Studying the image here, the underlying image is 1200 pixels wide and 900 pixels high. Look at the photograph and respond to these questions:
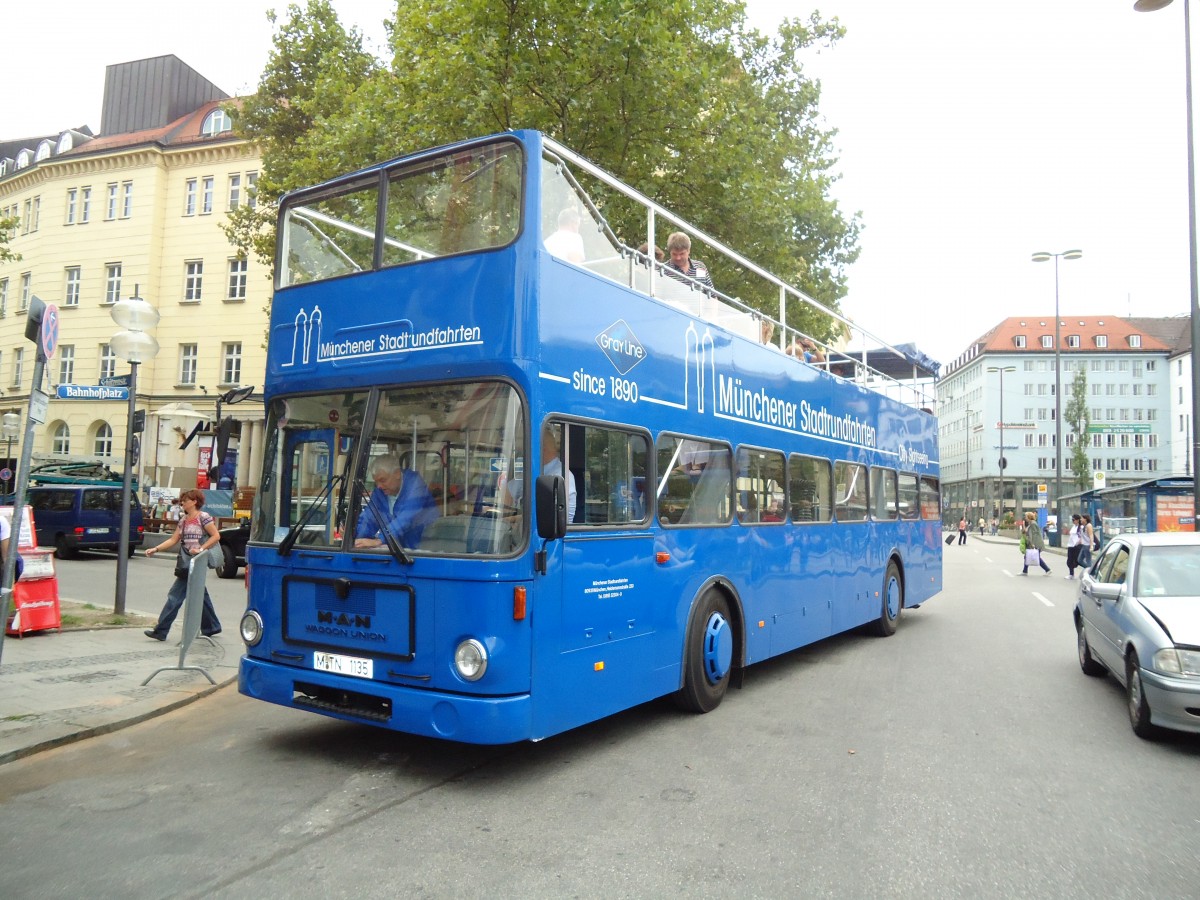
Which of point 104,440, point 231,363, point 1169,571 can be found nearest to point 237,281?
point 231,363

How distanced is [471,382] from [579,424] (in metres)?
0.76

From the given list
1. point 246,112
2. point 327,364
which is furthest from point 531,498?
point 246,112

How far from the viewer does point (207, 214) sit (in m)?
39.3

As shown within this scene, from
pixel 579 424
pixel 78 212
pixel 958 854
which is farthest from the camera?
pixel 78 212

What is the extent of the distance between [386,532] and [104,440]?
41.4 metres

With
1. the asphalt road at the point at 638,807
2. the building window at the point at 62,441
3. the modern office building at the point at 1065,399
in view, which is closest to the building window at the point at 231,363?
the building window at the point at 62,441

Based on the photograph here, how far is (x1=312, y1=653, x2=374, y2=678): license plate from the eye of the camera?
17.3 feet

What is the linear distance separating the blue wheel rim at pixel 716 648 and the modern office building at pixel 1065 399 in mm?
89755

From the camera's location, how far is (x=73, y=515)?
23.1 meters

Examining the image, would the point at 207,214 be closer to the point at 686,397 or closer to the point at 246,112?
the point at 246,112

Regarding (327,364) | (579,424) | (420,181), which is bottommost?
(579,424)

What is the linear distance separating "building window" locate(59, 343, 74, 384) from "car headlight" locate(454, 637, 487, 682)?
140 ft

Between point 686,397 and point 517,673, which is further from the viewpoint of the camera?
point 686,397

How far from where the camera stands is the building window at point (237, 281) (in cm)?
3851
